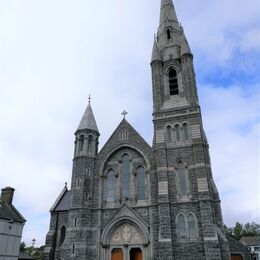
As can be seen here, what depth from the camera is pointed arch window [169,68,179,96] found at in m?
27.7

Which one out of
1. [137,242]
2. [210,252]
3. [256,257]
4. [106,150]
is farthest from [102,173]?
[256,257]

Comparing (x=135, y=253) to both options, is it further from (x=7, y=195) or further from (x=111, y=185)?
(x=7, y=195)

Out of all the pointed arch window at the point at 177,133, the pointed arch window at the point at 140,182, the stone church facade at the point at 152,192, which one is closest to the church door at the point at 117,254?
the stone church facade at the point at 152,192

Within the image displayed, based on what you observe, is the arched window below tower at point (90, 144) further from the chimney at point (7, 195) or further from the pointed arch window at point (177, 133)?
the chimney at point (7, 195)

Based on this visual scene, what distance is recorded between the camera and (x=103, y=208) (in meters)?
24.0

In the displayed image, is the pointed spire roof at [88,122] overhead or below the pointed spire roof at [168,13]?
below

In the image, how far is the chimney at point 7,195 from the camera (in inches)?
1086

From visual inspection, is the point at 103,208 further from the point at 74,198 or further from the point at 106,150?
the point at 106,150

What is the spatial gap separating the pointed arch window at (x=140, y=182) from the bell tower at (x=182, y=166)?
2.00 metres

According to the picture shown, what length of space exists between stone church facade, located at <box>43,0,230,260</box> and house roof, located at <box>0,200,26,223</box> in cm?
320

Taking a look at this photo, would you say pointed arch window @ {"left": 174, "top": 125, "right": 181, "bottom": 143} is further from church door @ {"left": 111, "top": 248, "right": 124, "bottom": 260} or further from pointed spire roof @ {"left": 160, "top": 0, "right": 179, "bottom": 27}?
pointed spire roof @ {"left": 160, "top": 0, "right": 179, "bottom": 27}

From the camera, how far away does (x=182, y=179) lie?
22.8m

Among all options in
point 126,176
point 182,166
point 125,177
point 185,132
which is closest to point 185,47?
point 185,132

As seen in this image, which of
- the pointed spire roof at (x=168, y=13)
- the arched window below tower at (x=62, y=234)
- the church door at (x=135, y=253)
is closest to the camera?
the church door at (x=135, y=253)
